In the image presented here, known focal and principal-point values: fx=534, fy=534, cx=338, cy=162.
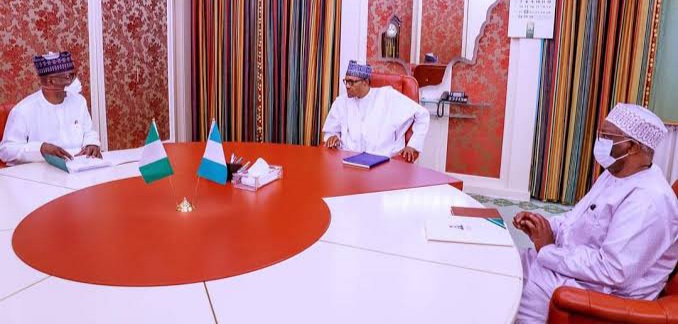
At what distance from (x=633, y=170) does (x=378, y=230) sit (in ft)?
2.90

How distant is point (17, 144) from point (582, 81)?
3699 mm

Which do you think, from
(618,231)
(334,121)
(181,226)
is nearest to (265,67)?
(334,121)

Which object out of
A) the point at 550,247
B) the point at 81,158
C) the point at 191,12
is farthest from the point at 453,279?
the point at 191,12

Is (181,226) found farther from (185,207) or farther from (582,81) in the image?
(582,81)

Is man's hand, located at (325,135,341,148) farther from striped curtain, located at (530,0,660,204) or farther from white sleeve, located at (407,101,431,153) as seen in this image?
striped curtain, located at (530,0,660,204)

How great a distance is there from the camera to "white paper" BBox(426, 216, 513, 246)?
1.63 meters

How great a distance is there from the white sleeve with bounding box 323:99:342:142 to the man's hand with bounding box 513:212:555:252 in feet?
5.78

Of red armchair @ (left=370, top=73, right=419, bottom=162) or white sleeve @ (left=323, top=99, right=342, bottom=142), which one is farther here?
white sleeve @ (left=323, top=99, right=342, bottom=142)

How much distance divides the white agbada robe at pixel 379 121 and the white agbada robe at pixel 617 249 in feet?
4.88

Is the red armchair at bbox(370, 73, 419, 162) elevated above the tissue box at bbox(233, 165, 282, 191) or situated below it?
above

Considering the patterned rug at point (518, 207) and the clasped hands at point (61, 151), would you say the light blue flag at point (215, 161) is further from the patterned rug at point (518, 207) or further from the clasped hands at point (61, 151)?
the patterned rug at point (518, 207)

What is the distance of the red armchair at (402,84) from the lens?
3398mm

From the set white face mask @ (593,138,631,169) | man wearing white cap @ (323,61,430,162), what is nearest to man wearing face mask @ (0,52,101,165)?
man wearing white cap @ (323,61,430,162)

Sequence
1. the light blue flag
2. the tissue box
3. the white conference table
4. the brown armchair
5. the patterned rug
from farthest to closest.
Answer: the patterned rug, the tissue box, the light blue flag, the brown armchair, the white conference table
